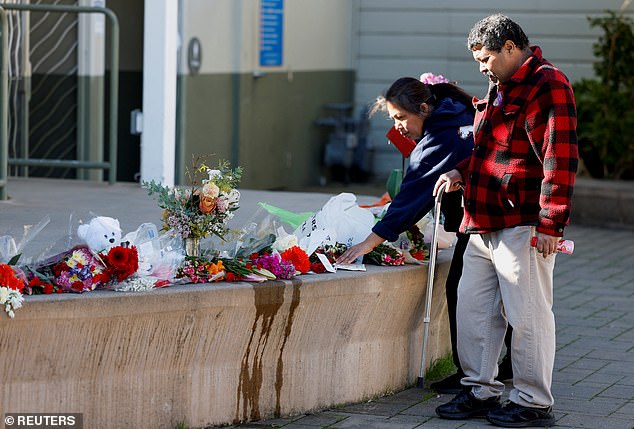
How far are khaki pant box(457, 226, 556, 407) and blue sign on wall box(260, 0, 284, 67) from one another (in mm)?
6925

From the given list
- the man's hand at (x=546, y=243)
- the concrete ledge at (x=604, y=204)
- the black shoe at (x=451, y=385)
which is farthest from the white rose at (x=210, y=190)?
the concrete ledge at (x=604, y=204)

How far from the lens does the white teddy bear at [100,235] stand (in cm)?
472

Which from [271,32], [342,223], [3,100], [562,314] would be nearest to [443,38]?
[271,32]

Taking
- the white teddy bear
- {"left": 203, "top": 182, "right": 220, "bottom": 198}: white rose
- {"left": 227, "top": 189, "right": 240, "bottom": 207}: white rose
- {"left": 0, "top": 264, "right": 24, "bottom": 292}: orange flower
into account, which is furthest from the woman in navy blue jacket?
{"left": 0, "top": 264, "right": 24, "bottom": 292}: orange flower

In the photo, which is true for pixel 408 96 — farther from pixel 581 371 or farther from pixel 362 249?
pixel 581 371

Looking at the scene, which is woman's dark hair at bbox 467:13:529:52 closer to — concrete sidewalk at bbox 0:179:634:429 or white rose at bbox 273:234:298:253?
white rose at bbox 273:234:298:253

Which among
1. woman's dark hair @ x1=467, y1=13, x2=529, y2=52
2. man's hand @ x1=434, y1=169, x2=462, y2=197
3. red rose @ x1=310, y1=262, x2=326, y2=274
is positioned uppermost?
woman's dark hair @ x1=467, y1=13, x2=529, y2=52

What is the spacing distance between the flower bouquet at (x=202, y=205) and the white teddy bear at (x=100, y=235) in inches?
11.3

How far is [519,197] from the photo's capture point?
16.1 ft

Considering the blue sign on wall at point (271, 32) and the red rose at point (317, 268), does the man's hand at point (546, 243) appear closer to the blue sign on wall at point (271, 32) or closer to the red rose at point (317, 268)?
the red rose at point (317, 268)

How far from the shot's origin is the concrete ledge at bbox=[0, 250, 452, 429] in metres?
4.46

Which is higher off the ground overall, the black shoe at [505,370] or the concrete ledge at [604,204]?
the concrete ledge at [604,204]

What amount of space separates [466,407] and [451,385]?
397 mm

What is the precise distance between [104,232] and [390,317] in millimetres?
1414
